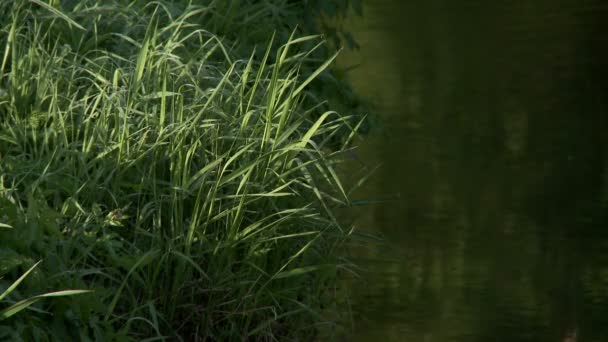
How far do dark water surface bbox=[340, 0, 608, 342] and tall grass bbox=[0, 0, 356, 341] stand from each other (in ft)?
2.43

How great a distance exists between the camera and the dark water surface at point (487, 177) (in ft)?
16.7

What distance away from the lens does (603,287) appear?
5344mm

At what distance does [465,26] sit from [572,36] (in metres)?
0.96

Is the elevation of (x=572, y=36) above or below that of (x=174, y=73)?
below

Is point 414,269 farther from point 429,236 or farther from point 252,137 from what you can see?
point 252,137

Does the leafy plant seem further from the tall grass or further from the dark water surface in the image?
the dark water surface

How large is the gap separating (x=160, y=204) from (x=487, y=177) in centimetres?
280

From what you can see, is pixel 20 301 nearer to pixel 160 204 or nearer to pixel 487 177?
pixel 160 204

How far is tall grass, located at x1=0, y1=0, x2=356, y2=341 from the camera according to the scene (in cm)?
381

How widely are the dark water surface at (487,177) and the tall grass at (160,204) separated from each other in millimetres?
741

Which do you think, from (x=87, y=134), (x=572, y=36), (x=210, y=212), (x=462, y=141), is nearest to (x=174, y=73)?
(x=87, y=134)

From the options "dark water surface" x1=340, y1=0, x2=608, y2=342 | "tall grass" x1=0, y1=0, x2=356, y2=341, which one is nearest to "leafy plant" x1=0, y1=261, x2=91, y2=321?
"tall grass" x1=0, y1=0, x2=356, y2=341

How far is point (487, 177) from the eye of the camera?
6.59 metres

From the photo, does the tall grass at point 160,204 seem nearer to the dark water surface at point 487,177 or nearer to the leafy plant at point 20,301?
the leafy plant at point 20,301
